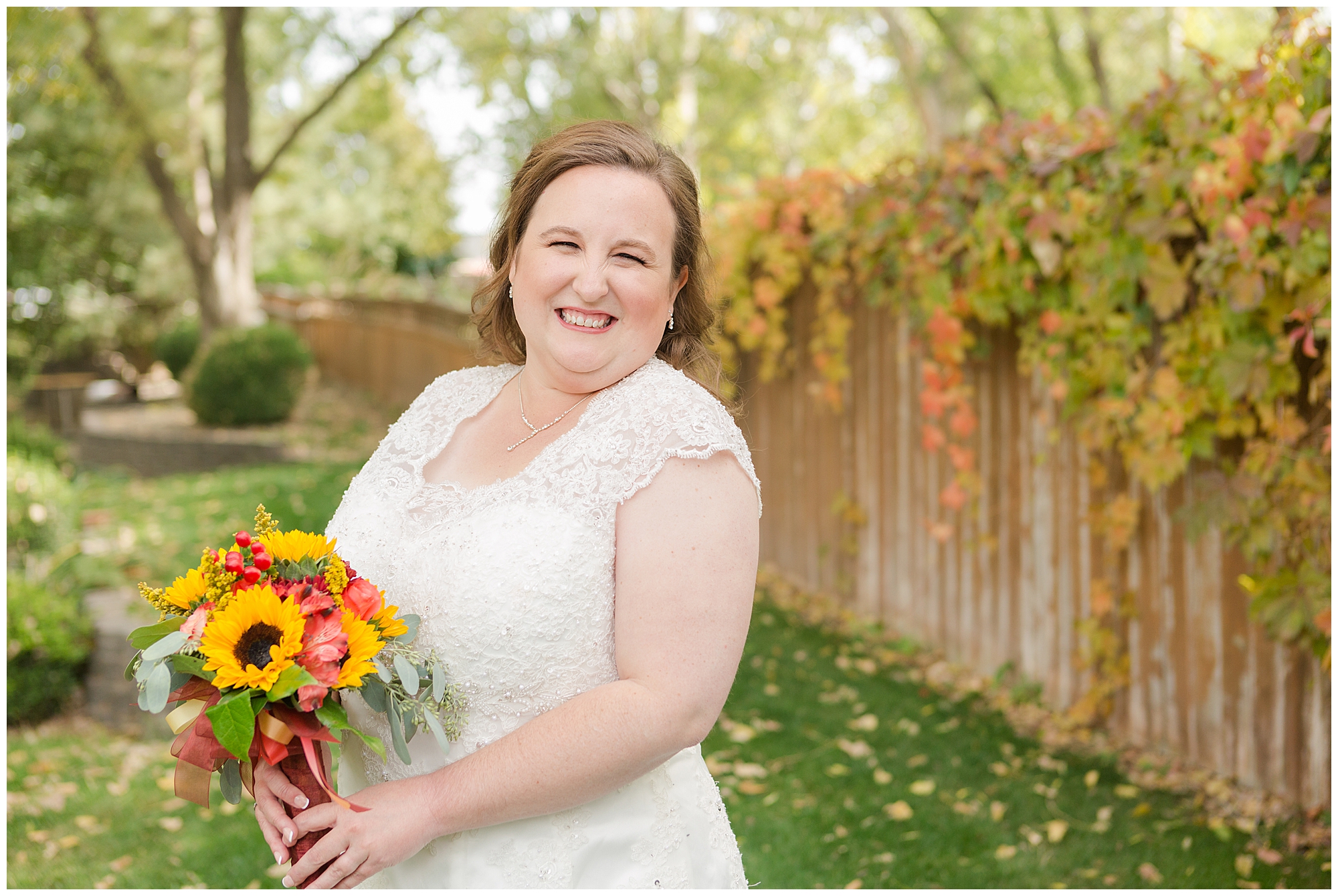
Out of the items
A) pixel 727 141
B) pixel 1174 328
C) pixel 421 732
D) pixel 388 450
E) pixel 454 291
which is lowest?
pixel 421 732

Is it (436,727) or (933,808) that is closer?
(436,727)

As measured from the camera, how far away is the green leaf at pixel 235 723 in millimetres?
1476

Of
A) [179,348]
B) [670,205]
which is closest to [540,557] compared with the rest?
[670,205]

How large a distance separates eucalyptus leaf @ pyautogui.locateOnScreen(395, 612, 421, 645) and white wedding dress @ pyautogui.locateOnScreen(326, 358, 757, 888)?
5 centimetres

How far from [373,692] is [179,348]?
22.2 m

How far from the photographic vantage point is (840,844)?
157 inches

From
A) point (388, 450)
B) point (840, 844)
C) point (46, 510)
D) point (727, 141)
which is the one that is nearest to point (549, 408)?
point (388, 450)

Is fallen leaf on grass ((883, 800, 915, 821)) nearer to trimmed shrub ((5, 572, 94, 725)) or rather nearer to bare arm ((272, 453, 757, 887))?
bare arm ((272, 453, 757, 887))

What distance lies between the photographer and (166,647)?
1516 millimetres

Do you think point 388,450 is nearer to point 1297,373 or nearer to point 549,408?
point 549,408

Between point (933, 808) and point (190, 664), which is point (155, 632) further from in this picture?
point (933, 808)

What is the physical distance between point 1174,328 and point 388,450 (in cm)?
304

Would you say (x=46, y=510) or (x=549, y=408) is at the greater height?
(x=549, y=408)

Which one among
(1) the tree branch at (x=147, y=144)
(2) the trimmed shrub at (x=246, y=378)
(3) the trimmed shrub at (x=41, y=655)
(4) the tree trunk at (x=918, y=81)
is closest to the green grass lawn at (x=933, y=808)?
(3) the trimmed shrub at (x=41, y=655)
